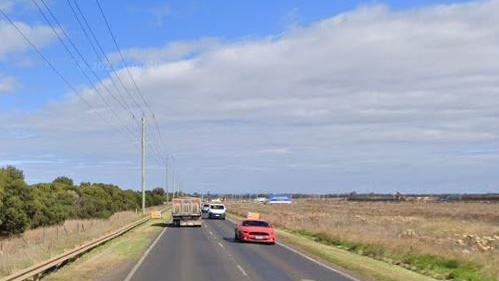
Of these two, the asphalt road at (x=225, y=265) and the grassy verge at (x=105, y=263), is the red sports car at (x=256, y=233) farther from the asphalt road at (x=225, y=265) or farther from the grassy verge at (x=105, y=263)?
the grassy verge at (x=105, y=263)

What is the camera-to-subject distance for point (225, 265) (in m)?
23.3

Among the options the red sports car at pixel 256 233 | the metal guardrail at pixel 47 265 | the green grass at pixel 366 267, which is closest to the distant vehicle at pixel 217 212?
the red sports car at pixel 256 233

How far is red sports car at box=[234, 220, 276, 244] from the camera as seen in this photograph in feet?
124

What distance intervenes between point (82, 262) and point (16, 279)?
26.8 feet

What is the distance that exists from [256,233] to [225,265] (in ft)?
48.1

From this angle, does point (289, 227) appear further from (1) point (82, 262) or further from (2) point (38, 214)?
(1) point (82, 262)

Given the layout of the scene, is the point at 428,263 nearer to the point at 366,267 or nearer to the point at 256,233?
the point at 366,267

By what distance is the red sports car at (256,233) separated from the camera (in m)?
37.7

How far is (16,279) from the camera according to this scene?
1545 cm

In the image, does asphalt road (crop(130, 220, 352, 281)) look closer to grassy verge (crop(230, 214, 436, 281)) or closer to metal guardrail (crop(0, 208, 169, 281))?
grassy verge (crop(230, 214, 436, 281))

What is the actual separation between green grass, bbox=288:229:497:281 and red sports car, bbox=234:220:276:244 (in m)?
4.04

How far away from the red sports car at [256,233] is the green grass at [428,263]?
4.04 metres

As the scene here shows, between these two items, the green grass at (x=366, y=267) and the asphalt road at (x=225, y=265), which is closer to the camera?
the asphalt road at (x=225, y=265)

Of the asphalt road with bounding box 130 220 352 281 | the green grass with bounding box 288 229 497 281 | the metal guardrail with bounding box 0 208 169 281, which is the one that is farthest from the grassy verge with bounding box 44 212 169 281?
the green grass with bounding box 288 229 497 281
